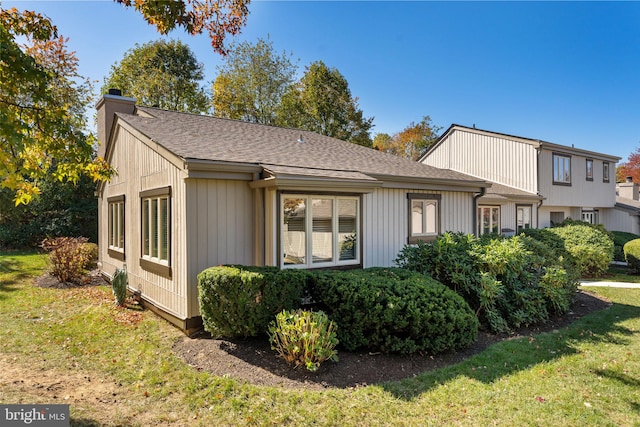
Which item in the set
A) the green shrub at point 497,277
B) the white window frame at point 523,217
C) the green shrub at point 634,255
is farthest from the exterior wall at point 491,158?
the green shrub at point 497,277

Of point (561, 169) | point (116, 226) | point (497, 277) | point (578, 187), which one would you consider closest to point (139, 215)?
point (116, 226)

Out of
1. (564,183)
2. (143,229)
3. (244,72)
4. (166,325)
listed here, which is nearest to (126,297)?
(143,229)

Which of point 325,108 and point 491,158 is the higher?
point 325,108

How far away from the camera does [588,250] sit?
12977mm

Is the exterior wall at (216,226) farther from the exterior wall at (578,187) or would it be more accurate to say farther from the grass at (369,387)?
the exterior wall at (578,187)

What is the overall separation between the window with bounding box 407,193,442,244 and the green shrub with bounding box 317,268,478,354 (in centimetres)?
407

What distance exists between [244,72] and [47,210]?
1744cm

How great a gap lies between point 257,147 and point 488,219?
11.6 meters

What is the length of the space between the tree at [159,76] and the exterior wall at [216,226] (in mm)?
23635

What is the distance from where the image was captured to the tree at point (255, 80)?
2873 cm

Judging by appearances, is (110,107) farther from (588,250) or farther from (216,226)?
(588,250)

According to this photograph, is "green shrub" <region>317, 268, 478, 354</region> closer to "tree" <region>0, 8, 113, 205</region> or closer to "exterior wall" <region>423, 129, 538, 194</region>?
"tree" <region>0, 8, 113, 205</region>

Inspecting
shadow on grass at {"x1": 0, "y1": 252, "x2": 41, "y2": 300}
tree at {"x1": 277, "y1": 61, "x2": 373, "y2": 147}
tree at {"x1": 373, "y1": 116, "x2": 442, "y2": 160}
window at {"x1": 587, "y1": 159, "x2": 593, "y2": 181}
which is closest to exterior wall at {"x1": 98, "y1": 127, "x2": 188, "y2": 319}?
shadow on grass at {"x1": 0, "y1": 252, "x2": 41, "y2": 300}

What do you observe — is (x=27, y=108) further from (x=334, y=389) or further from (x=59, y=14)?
(x=334, y=389)
